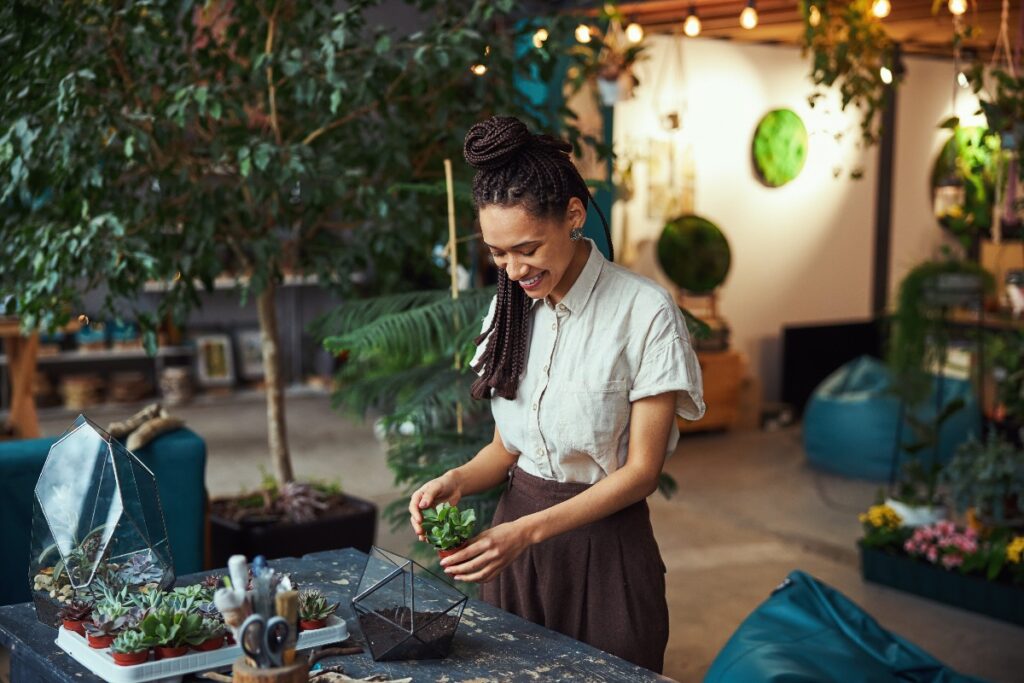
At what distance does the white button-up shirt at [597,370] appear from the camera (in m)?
2.09

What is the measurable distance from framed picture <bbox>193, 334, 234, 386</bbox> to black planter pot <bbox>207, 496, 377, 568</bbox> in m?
5.07

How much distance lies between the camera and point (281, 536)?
411 centimetres

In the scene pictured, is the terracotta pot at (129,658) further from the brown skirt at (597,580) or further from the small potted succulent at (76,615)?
the brown skirt at (597,580)

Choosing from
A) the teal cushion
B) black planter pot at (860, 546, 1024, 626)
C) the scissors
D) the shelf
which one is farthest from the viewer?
the shelf

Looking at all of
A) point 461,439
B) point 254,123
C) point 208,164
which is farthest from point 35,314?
point 461,439

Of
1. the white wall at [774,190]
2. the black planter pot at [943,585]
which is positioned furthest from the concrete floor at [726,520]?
the white wall at [774,190]

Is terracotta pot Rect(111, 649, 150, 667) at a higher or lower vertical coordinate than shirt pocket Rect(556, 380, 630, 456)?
lower

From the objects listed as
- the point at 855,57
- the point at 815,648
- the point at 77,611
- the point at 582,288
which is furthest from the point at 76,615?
→ the point at 855,57

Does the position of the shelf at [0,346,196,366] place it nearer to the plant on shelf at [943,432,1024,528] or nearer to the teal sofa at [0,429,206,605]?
the teal sofa at [0,429,206,605]

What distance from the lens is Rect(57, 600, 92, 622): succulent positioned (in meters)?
1.97

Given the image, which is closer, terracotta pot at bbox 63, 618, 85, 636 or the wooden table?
terracotta pot at bbox 63, 618, 85, 636

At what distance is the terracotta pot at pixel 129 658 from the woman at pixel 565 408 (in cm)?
48

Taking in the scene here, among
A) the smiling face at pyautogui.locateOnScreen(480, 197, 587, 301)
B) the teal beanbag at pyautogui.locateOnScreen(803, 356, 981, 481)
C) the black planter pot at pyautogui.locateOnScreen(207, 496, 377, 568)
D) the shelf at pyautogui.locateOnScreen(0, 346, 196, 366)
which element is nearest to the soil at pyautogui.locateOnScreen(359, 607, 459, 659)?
the smiling face at pyautogui.locateOnScreen(480, 197, 587, 301)

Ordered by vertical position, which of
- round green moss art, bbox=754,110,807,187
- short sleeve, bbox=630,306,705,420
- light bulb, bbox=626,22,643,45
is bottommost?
short sleeve, bbox=630,306,705,420
